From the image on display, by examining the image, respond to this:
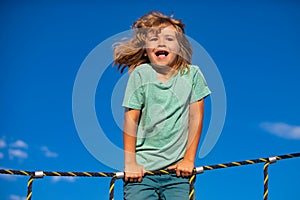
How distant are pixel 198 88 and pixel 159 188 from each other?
0.81m

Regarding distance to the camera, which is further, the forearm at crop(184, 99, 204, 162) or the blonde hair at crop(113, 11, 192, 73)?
the blonde hair at crop(113, 11, 192, 73)

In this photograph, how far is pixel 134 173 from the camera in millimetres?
3490

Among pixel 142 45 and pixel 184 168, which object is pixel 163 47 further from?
pixel 184 168

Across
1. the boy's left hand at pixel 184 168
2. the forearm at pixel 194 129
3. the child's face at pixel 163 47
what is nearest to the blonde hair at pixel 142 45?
the child's face at pixel 163 47

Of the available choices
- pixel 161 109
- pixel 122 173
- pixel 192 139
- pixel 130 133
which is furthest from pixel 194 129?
pixel 122 173

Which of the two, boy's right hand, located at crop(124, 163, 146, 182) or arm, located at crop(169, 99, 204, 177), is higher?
arm, located at crop(169, 99, 204, 177)

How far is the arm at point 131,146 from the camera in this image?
138 inches

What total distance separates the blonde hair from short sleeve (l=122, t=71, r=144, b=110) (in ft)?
0.71

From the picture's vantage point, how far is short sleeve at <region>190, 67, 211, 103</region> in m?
3.80

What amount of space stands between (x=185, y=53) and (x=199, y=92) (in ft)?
1.17

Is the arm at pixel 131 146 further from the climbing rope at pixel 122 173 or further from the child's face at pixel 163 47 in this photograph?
the child's face at pixel 163 47

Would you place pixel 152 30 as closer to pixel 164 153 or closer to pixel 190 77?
pixel 190 77

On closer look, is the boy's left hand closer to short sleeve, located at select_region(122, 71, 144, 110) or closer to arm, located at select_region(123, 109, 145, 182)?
arm, located at select_region(123, 109, 145, 182)

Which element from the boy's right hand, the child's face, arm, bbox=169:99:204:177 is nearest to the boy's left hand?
arm, bbox=169:99:204:177
